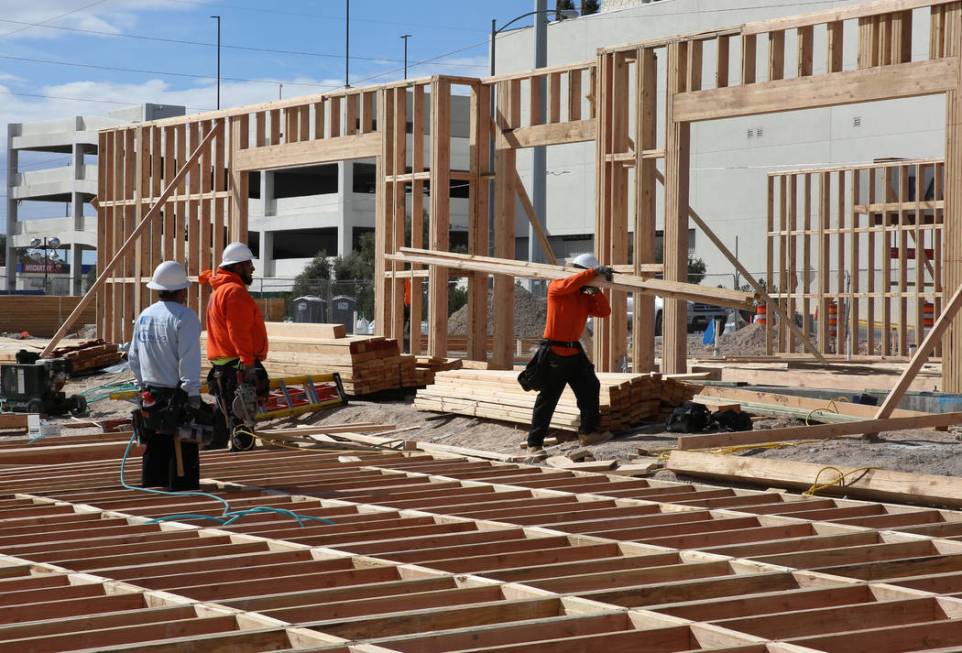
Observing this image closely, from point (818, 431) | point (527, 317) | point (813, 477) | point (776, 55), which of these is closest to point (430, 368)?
point (776, 55)

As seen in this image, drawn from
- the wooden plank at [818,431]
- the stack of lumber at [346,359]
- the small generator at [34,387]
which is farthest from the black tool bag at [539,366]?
the small generator at [34,387]

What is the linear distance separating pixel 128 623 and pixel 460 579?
5.13ft

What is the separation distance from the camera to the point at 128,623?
18.2ft

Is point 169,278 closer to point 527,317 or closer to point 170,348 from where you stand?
point 170,348

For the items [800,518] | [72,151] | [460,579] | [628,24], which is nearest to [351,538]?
[460,579]

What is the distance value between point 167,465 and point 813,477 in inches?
193

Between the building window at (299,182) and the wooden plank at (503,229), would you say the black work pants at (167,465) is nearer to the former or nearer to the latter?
the wooden plank at (503,229)

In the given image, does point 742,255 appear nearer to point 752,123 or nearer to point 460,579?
point 752,123

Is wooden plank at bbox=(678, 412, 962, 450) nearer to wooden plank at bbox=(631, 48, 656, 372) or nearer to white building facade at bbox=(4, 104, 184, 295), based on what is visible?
wooden plank at bbox=(631, 48, 656, 372)

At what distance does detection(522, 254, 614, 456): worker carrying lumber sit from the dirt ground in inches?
14.1

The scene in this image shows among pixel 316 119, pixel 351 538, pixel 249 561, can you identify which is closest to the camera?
pixel 249 561

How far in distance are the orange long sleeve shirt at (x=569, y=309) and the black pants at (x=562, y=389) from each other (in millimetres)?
110

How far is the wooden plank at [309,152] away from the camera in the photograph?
20.3m

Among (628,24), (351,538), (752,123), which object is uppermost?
(628,24)
